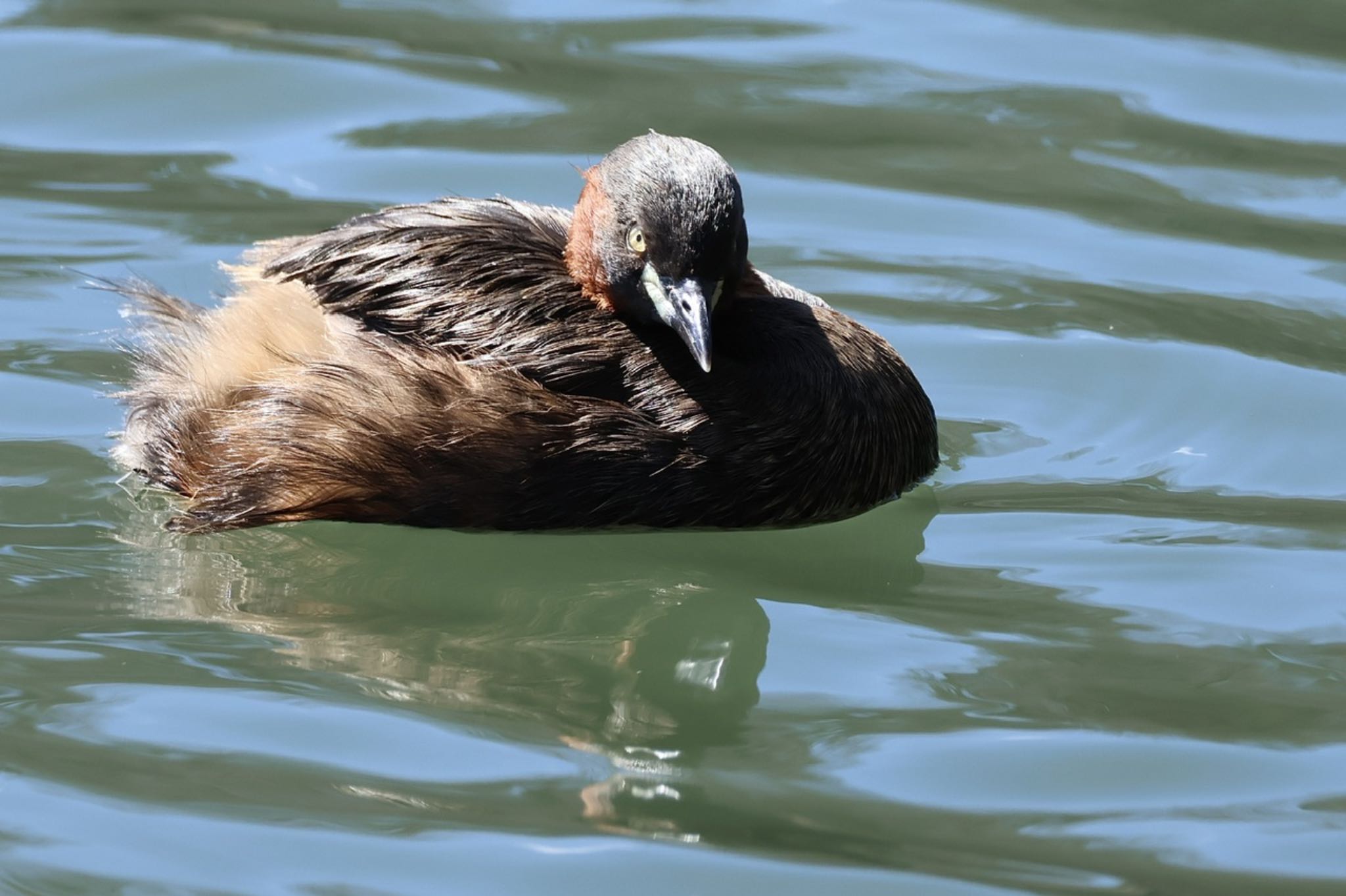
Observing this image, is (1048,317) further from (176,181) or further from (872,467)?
(176,181)

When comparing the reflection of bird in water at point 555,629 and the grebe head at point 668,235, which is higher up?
the grebe head at point 668,235

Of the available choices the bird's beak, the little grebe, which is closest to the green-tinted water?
the little grebe

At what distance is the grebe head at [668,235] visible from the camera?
507cm

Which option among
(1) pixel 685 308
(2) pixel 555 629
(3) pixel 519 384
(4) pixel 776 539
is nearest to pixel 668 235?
(1) pixel 685 308

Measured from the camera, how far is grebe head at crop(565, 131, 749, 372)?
5.07 metres

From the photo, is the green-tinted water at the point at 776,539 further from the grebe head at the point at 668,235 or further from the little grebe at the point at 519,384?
the grebe head at the point at 668,235

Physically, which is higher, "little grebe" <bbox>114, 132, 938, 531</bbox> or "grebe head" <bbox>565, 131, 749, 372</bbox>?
"grebe head" <bbox>565, 131, 749, 372</bbox>

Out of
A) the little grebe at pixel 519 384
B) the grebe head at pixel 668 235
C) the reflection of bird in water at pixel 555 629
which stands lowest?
the reflection of bird in water at pixel 555 629

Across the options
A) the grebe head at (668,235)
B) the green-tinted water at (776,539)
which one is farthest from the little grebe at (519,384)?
the green-tinted water at (776,539)

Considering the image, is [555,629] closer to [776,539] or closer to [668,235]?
[776,539]

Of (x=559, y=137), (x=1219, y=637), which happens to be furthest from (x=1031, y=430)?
(x=559, y=137)

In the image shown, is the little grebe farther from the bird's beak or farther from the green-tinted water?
the green-tinted water

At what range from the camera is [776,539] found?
17.7ft

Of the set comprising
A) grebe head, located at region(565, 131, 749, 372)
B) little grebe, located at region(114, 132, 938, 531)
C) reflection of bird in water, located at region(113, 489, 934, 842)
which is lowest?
reflection of bird in water, located at region(113, 489, 934, 842)
